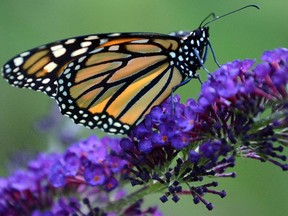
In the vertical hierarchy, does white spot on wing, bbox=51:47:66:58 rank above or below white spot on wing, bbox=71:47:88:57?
above

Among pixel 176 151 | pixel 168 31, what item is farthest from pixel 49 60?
pixel 168 31

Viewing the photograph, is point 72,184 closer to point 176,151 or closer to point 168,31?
point 176,151

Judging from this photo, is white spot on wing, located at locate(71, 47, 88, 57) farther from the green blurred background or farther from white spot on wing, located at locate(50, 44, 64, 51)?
the green blurred background

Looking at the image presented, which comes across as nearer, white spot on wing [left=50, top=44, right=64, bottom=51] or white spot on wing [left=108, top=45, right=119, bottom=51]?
white spot on wing [left=50, top=44, right=64, bottom=51]

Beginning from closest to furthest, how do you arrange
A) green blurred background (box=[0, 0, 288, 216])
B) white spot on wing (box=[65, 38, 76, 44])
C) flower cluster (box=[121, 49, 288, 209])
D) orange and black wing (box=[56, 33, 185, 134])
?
flower cluster (box=[121, 49, 288, 209]), white spot on wing (box=[65, 38, 76, 44]), orange and black wing (box=[56, 33, 185, 134]), green blurred background (box=[0, 0, 288, 216])

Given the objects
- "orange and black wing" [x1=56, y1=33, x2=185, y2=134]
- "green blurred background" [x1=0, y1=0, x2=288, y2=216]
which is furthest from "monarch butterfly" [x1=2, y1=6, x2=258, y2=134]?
"green blurred background" [x1=0, y1=0, x2=288, y2=216]

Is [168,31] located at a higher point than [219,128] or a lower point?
higher

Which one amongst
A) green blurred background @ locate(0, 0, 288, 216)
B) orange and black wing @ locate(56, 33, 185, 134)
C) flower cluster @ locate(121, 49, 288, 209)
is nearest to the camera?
flower cluster @ locate(121, 49, 288, 209)

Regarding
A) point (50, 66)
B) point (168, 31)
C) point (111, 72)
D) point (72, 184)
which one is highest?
point (50, 66)

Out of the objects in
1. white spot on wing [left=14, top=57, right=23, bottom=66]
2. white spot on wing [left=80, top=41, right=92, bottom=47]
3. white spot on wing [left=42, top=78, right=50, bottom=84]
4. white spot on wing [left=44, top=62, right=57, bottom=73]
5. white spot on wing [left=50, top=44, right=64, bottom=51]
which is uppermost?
white spot on wing [left=14, top=57, right=23, bottom=66]

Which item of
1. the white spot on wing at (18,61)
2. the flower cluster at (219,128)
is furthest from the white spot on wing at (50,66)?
the flower cluster at (219,128)
